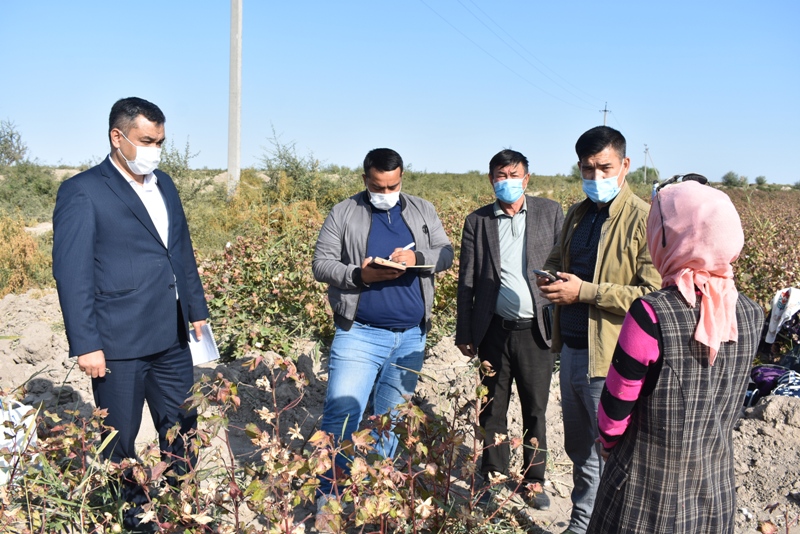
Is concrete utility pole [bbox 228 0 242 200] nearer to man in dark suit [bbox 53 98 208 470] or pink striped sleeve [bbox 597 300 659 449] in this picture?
man in dark suit [bbox 53 98 208 470]

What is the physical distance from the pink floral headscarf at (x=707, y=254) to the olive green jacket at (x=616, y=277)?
805 mm

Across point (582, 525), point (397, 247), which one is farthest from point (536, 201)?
point (582, 525)

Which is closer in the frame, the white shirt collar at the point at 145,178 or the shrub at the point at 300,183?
the white shirt collar at the point at 145,178

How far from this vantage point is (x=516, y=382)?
11.4ft

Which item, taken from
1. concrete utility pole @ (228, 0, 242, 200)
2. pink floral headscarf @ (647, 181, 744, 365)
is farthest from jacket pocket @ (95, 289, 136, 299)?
concrete utility pole @ (228, 0, 242, 200)

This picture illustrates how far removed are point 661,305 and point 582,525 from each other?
153 cm

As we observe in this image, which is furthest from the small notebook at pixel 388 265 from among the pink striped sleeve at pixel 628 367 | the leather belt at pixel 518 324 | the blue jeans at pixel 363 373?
the pink striped sleeve at pixel 628 367

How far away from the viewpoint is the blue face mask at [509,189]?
342 centimetres

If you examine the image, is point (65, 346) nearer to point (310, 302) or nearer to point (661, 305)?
point (310, 302)

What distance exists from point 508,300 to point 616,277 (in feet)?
2.43

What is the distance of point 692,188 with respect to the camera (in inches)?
72.7

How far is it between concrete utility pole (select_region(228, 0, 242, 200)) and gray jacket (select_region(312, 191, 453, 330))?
359 inches

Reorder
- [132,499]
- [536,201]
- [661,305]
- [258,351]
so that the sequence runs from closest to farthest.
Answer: [661,305] → [132,499] → [536,201] → [258,351]

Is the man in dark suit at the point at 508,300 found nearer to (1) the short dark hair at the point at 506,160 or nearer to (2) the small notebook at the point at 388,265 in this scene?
(1) the short dark hair at the point at 506,160
